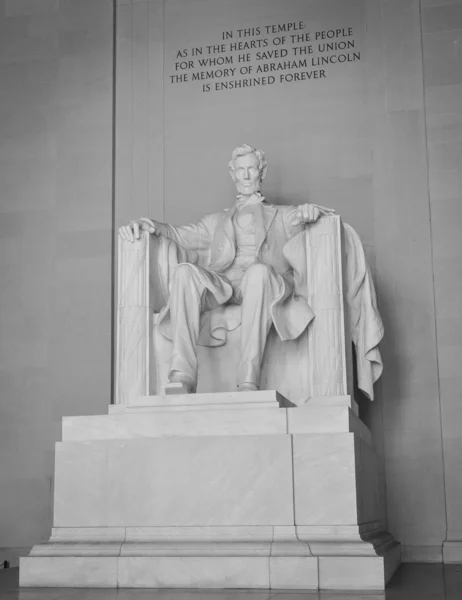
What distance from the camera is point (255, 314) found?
5.31 m

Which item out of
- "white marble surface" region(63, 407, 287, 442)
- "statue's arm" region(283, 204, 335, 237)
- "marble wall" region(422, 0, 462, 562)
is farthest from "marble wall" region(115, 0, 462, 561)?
"white marble surface" region(63, 407, 287, 442)

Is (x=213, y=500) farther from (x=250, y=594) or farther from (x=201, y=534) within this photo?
(x=250, y=594)

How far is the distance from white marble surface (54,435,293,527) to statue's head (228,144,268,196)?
7.04ft

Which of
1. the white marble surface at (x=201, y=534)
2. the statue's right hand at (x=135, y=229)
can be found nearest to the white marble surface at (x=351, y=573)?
the white marble surface at (x=201, y=534)

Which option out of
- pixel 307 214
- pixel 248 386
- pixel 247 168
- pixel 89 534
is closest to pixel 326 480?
pixel 248 386

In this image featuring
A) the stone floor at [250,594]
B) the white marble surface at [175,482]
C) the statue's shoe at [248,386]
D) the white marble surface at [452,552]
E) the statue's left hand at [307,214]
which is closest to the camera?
the stone floor at [250,594]

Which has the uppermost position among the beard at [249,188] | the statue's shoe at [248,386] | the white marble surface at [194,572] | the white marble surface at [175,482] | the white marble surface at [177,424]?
the beard at [249,188]

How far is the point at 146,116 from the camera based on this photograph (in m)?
7.54

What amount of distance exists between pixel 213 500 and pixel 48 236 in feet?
11.5

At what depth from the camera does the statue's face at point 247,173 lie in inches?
245

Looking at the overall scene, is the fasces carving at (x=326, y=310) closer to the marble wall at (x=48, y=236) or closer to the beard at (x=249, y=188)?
the beard at (x=249, y=188)

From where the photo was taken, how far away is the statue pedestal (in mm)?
4367

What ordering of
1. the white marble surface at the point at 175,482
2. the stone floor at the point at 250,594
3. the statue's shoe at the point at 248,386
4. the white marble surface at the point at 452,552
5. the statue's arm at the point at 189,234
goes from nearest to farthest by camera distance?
the stone floor at the point at 250,594, the white marble surface at the point at 175,482, the statue's shoe at the point at 248,386, the statue's arm at the point at 189,234, the white marble surface at the point at 452,552

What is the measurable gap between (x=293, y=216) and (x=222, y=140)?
1.95m
